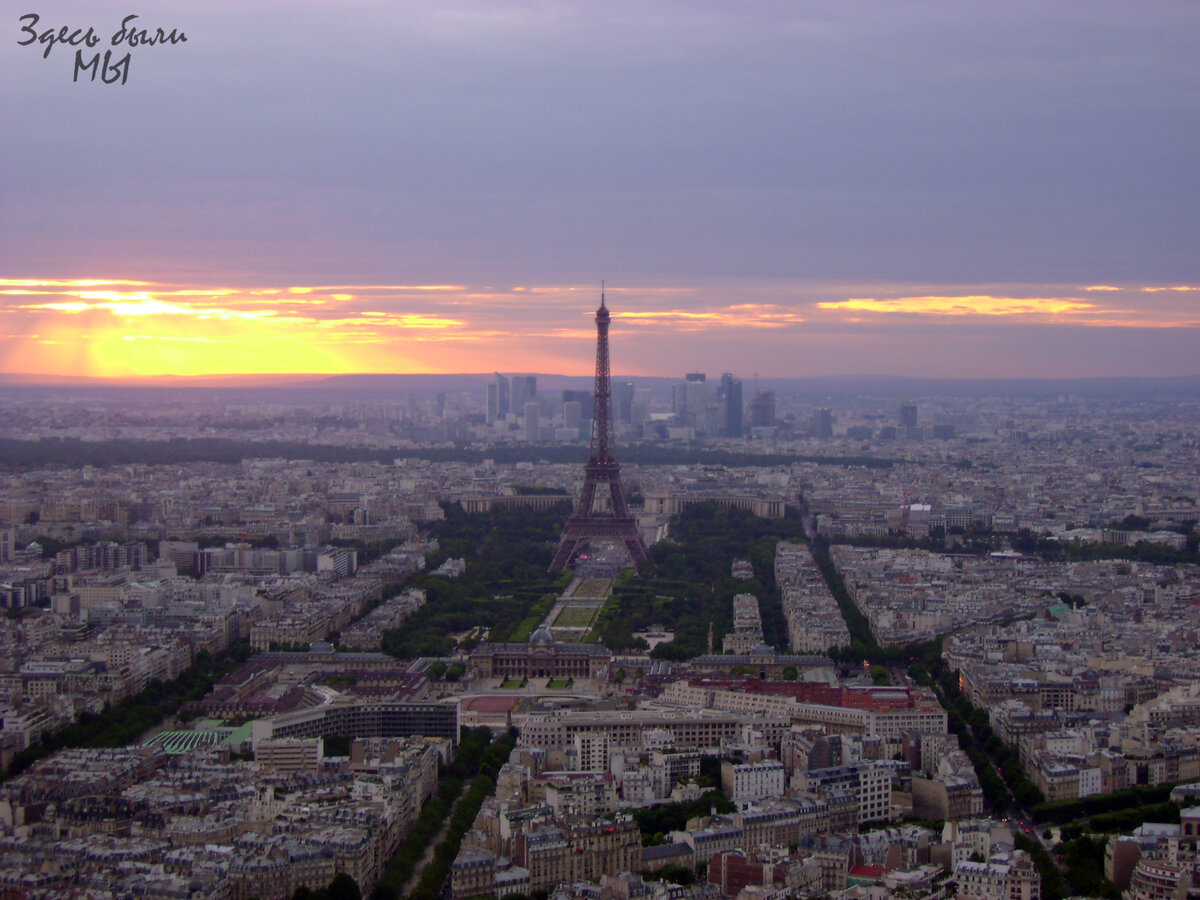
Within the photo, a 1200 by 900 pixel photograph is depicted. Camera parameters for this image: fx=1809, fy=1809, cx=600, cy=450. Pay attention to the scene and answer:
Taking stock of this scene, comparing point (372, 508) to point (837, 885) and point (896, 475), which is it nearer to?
point (896, 475)

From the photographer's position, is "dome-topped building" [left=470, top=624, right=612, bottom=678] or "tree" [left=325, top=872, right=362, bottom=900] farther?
"dome-topped building" [left=470, top=624, right=612, bottom=678]

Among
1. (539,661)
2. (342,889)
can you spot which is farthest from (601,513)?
(342,889)

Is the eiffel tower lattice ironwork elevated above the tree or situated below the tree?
above

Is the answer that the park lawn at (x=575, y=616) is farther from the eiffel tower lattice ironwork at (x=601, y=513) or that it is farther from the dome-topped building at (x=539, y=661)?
the eiffel tower lattice ironwork at (x=601, y=513)

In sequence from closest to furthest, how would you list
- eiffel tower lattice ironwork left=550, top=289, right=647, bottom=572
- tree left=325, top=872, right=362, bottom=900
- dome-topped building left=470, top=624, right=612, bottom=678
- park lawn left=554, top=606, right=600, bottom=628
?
1. tree left=325, top=872, right=362, bottom=900
2. dome-topped building left=470, top=624, right=612, bottom=678
3. park lawn left=554, top=606, right=600, bottom=628
4. eiffel tower lattice ironwork left=550, top=289, right=647, bottom=572

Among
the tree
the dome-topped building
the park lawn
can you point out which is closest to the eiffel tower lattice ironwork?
the park lawn

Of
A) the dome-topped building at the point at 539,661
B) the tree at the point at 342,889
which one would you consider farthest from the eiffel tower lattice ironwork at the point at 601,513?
the tree at the point at 342,889

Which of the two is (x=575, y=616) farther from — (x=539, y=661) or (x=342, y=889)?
(x=342, y=889)

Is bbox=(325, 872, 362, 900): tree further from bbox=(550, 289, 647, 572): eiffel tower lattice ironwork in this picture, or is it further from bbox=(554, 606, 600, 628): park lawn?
bbox=(550, 289, 647, 572): eiffel tower lattice ironwork

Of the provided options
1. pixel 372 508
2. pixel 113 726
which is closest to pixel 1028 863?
pixel 113 726
